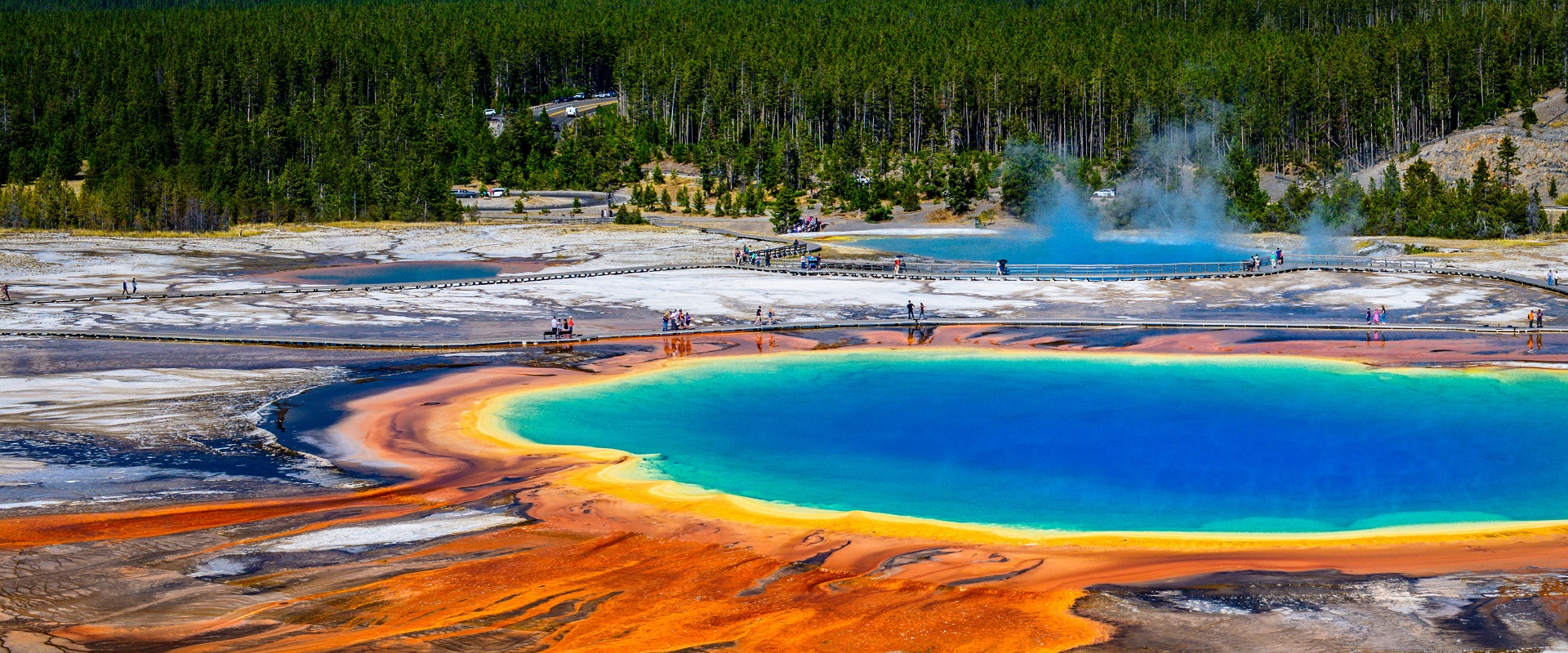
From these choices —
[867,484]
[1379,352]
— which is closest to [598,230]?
[1379,352]

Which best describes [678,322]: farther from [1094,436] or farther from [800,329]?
[1094,436]

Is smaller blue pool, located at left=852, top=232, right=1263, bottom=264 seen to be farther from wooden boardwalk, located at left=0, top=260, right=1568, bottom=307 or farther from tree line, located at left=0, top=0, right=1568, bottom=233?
tree line, located at left=0, top=0, right=1568, bottom=233

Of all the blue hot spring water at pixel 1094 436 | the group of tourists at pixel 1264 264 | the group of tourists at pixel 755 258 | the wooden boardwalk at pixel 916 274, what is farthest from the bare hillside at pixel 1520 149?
the blue hot spring water at pixel 1094 436

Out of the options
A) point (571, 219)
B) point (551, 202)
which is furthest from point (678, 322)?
point (551, 202)

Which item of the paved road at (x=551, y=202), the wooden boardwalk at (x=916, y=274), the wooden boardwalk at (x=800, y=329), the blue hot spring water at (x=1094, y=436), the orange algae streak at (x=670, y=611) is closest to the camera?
the orange algae streak at (x=670, y=611)

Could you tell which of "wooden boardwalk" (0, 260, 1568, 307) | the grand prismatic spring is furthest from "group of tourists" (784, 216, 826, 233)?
the grand prismatic spring

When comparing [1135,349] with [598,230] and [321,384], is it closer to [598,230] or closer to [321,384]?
[321,384]

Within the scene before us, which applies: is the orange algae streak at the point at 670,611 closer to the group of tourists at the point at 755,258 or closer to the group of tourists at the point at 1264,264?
the group of tourists at the point at 1264,264
